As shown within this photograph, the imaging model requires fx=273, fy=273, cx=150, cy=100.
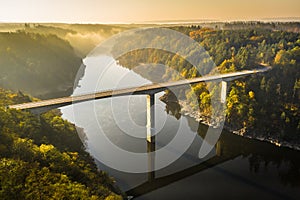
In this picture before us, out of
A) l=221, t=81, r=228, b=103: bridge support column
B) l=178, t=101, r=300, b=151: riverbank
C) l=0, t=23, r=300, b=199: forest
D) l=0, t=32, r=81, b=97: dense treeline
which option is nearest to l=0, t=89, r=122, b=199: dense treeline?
l=0, t=23, r=300, b=199: forest

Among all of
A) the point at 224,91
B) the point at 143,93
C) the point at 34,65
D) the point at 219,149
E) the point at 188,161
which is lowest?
the point at 188,161

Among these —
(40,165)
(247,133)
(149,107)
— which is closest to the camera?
(40,165)

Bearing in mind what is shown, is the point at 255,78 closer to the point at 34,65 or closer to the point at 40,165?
the point at 40,165

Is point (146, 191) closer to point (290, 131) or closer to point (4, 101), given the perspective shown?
point (4, 101)

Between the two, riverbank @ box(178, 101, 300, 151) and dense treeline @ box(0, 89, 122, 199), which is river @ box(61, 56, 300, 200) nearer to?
riverbank @ box(178, 101, 300, 151)

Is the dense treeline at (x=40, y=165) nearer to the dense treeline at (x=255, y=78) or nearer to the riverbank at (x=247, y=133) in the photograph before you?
the riverbank at (x=247, y=133)

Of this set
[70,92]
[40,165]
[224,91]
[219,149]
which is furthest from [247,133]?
[70,92]
